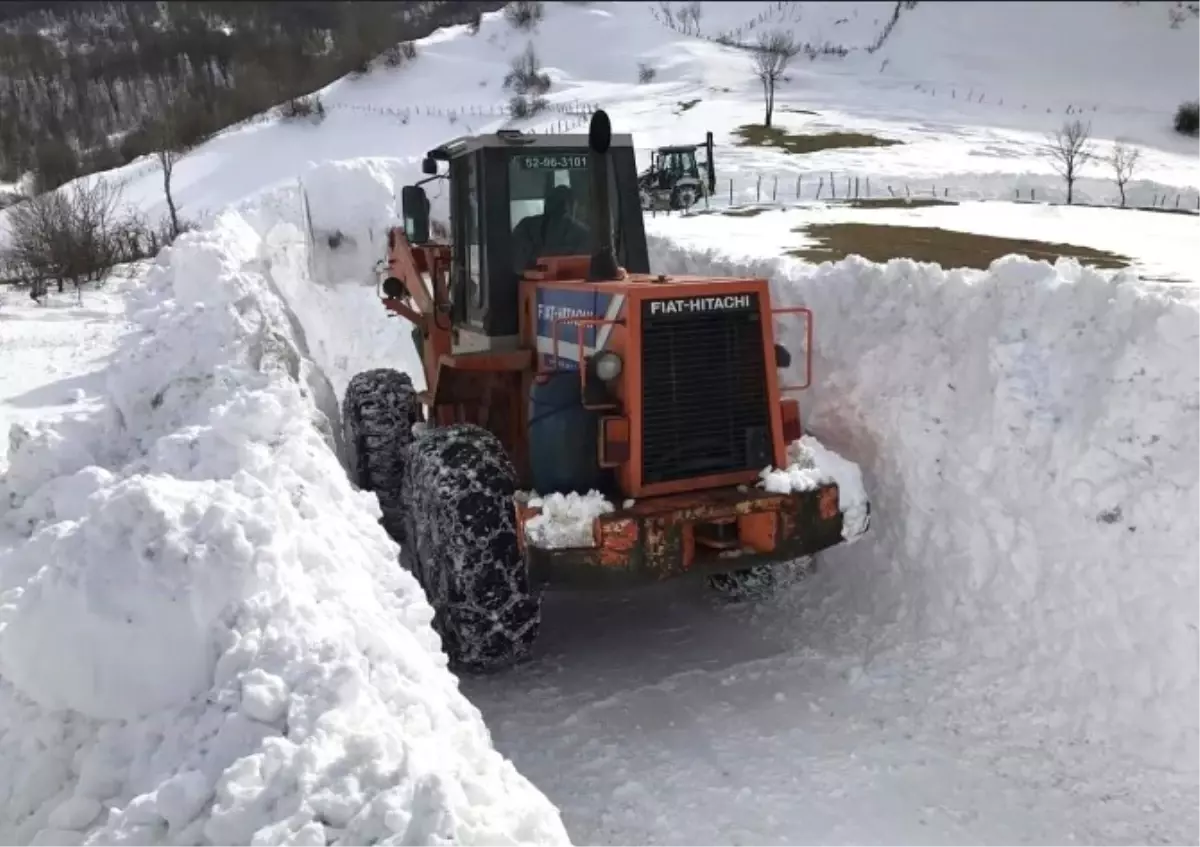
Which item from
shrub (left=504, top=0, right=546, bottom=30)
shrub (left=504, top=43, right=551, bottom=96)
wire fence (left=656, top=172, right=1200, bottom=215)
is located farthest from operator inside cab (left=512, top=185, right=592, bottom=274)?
shrub (left=504, top=0, right=546, bottom=30)

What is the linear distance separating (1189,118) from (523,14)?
2558 inches

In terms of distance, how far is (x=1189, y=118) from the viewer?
293 inches

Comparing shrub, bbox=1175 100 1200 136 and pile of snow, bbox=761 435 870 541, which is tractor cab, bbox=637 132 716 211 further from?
pile of snow, bbox=761 435 870 541

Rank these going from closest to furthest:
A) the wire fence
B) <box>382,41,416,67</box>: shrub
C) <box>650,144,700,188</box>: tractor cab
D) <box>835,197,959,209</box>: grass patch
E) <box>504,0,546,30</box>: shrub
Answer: the wire fence < <box>835,197,959,209</box>: grass patch < <box>650,144,700,188</box>: tractor cab < <box>382,41,416,67</box>: shrub < <box>504,0,546,30</box>: shrub

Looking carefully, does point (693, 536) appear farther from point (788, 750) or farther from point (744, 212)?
point (744, 212)

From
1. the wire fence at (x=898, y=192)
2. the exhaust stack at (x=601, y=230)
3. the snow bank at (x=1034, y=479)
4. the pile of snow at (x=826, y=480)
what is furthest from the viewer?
the wire fence at (x=898, y=192)

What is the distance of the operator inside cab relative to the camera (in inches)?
259

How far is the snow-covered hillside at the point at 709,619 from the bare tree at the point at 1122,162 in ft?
0.64

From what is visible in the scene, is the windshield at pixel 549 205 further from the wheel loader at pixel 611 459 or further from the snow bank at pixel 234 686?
the snow bank at pixel 234 686

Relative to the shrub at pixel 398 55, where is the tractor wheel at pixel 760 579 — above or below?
below

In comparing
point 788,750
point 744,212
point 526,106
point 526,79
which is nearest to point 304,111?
point 526,106

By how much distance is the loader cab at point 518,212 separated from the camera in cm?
649

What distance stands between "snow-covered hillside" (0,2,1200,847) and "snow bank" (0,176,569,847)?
12 mm

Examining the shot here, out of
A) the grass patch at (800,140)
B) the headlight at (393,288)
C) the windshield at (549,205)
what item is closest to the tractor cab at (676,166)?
the grass patch at (800,140)
